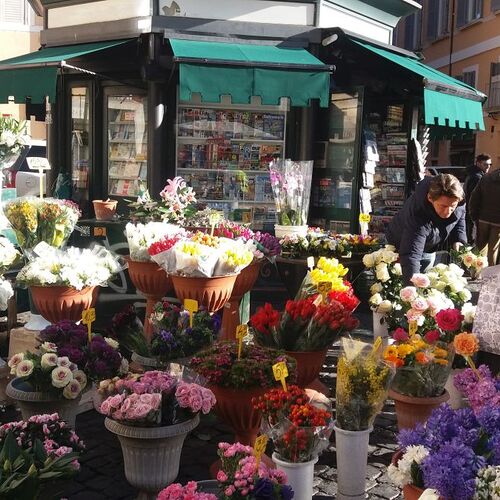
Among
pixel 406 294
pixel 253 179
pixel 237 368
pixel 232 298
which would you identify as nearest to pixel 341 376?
pixel 237 368

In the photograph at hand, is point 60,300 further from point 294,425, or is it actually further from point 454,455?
point 454,455

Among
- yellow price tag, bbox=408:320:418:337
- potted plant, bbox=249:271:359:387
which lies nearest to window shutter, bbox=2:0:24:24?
potted plant, bbox=249:271:359:387

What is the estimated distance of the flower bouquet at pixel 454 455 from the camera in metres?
2.14

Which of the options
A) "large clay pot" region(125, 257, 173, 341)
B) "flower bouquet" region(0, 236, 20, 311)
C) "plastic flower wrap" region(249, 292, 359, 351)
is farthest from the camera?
"large clay pot" region(125, 257, 173, 341)

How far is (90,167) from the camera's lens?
30.0 feet

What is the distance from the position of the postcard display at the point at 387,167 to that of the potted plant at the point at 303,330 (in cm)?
521

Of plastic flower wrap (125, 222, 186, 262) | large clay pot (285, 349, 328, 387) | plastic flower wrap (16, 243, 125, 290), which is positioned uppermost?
plastic flower wrap (125, 222, 186, 262)

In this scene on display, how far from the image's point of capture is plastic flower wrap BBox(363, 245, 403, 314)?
5265 mm

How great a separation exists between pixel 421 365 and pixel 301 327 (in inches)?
28.6

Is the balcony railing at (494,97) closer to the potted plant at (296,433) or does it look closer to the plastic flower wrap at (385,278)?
the plastic flower wrap at (385,278)

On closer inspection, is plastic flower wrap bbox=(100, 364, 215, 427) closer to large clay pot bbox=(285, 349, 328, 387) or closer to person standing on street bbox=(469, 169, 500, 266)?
large clay pot bbox=(285, 349, 328, 387)

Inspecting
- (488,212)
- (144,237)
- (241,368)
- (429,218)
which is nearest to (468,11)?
(488,212)

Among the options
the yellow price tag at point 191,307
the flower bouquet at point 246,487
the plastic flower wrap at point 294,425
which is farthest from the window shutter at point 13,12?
the flower bouquet at point 246,487

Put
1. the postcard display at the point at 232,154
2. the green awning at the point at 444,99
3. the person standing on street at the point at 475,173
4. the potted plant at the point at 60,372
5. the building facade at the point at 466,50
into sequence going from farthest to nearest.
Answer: the building facade at the point at 466,50 < the person standing on street at the point at 475,173 < the postcard display at the point at 232,154 < the green awning at the point at 444,99 < the potted plant at the point at 60,372
